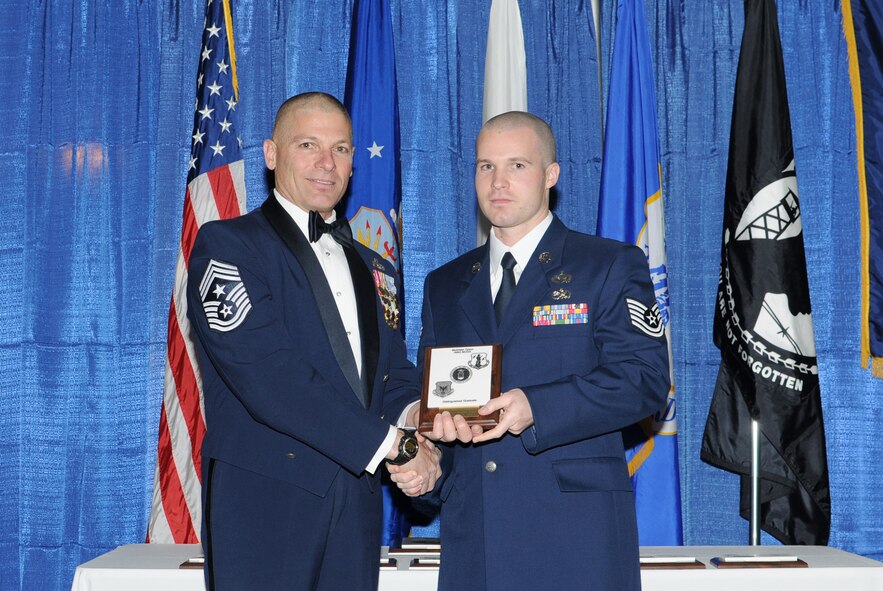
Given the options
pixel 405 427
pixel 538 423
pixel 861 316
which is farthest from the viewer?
pixel 861 316

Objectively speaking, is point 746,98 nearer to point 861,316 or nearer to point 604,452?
point 861,316

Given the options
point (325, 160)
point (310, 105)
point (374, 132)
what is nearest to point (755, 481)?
point (374, 132)

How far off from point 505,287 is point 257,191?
2.94 metres

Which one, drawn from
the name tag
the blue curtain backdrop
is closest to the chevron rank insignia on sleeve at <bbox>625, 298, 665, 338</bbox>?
the name tag

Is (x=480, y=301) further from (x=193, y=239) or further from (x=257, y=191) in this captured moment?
(x=257, y=191)

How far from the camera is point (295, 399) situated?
8.55 ft

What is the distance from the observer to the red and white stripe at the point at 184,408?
189 inches

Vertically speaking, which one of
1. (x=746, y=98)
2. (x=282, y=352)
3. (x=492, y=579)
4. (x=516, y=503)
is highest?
(x=746, y=98)

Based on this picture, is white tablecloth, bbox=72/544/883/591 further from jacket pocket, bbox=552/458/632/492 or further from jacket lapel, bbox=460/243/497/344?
jacket lapel, bbox=460/243/497/344

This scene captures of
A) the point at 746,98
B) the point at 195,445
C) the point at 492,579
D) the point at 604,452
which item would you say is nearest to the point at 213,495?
the point at 492,579

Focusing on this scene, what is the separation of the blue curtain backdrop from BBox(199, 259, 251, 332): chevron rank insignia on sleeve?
267 centimetres

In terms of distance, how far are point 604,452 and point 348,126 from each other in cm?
138

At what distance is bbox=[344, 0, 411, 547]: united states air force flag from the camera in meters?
4.89

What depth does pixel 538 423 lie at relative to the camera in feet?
8.41
